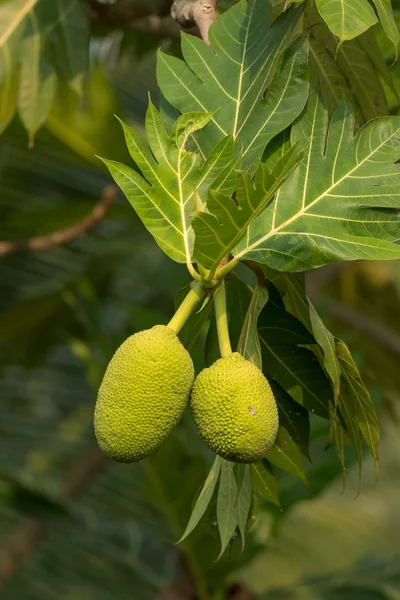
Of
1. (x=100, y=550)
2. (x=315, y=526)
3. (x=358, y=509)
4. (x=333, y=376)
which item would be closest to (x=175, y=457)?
(x=333, y=376)

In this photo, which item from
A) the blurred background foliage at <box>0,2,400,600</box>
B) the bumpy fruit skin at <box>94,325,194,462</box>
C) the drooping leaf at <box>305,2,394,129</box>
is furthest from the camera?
the blurred background foliage at <box>0,2,400,600</box>

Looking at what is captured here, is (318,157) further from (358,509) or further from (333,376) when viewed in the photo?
(358,509)

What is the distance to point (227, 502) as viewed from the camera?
87cm

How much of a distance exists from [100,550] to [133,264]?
3.51ft

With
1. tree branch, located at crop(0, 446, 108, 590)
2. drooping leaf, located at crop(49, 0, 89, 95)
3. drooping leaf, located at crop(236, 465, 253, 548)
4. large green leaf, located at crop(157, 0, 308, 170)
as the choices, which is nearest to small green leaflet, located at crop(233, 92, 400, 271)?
large green leaf, located at crop(157, 0, 308, 170)

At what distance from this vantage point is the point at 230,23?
0.89 m

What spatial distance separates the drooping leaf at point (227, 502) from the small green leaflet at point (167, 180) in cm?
23

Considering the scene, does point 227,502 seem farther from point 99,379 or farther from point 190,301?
point 99,379

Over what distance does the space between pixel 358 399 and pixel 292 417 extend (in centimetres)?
12

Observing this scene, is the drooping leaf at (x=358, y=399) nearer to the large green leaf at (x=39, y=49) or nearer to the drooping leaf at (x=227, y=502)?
the drooping leaf at (x=227, y=502)

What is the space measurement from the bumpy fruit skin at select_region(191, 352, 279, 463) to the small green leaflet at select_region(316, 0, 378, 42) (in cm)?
33

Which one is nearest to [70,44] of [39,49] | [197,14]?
[39,49]

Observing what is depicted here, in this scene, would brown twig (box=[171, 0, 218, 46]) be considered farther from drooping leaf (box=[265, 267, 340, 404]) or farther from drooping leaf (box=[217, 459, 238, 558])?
drooping leaf (box=[217, 459, 238, 558])

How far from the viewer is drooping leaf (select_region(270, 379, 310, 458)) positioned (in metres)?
0.93
